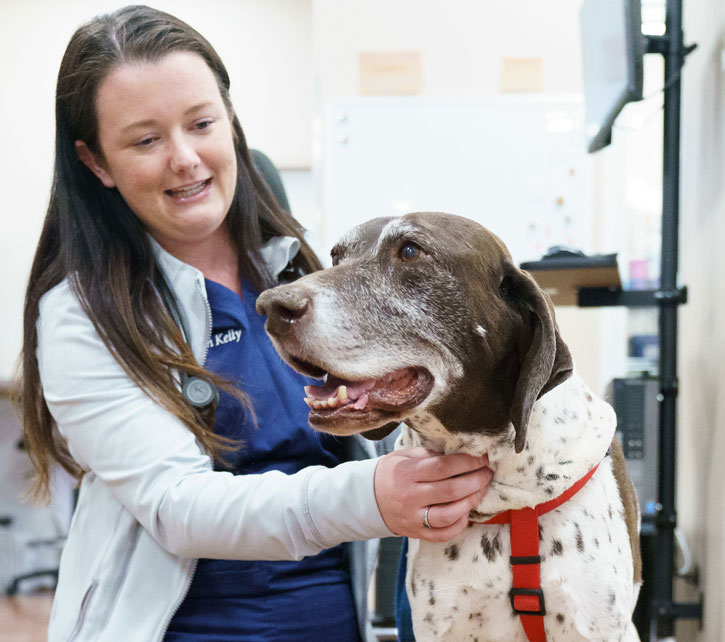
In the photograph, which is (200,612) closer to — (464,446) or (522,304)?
(464,446)

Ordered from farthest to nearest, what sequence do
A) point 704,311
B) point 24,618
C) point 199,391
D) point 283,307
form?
point 24,618, point 704,311, point 199,391, point 283,307

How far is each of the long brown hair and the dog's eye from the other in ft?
1.53

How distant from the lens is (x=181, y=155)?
1.43 metres

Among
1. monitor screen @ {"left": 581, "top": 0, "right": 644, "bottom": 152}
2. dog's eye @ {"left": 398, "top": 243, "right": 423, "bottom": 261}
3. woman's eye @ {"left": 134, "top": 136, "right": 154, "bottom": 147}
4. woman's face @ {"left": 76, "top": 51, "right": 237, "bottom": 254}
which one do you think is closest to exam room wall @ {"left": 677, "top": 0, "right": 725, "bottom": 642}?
monitor screen @ {"left": 581, "top": 0, "right": 644, "bottom": 152}

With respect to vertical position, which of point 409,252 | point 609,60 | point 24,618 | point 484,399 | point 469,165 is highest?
point 609,60

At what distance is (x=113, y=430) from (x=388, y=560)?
0.94 m

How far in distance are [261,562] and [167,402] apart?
0.35 m

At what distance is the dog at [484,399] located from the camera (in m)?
1.11

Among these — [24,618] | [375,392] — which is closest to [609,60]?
[375,392]

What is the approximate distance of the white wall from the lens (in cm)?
489

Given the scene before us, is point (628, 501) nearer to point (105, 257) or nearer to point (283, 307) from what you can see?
point (283, 307)

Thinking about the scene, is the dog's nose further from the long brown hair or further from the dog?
the long brown hair

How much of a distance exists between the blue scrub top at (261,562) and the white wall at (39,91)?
363 centimetres

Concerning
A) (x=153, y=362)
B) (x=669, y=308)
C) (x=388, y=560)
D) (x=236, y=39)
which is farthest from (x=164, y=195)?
(x=236, y=39)
